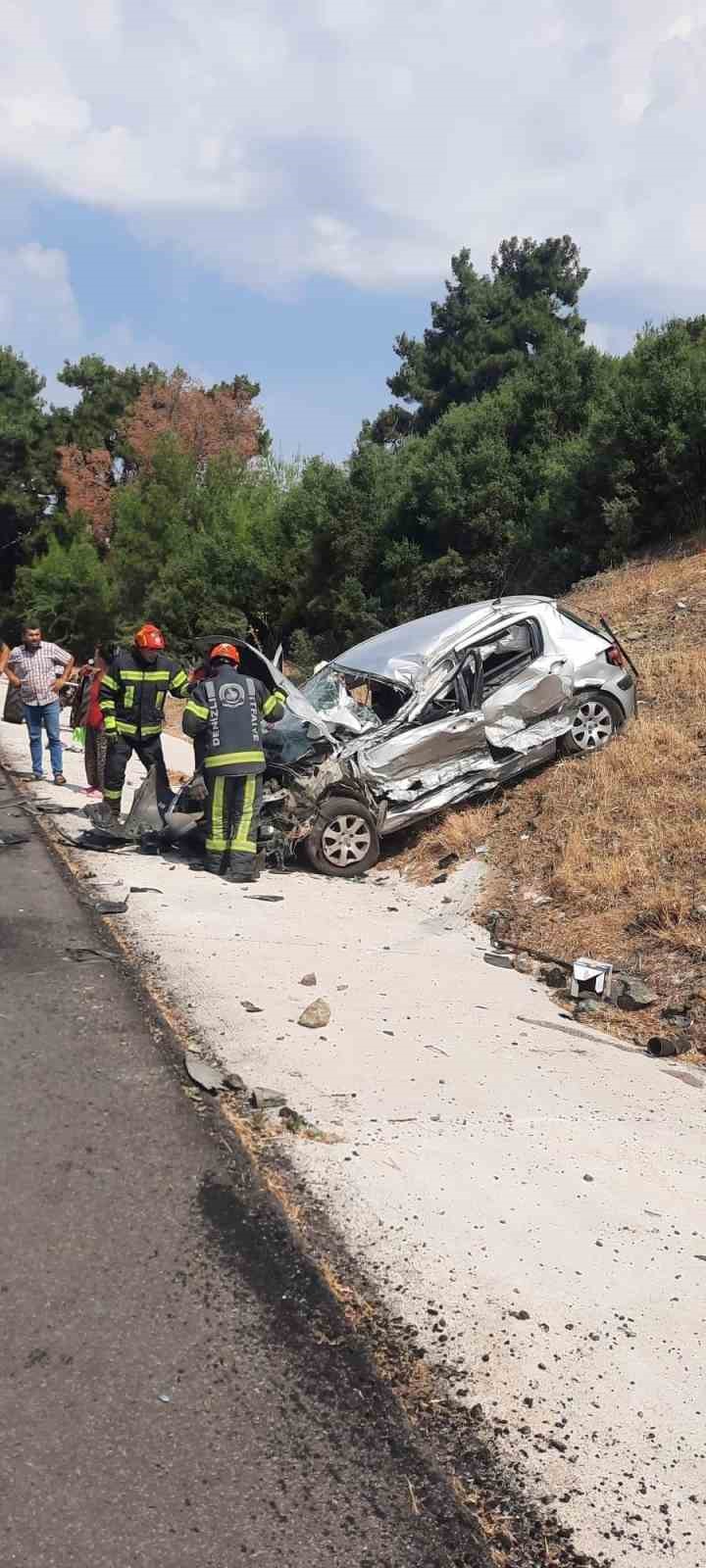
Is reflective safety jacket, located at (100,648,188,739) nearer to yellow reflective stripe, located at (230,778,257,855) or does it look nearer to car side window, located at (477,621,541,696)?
yellow reflective stripe, located at (230,778,257,855)

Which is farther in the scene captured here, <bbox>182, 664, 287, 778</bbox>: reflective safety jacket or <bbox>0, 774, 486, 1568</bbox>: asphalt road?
<bbox>182, 664, 287, 778</bbox>: reflective safety jacket

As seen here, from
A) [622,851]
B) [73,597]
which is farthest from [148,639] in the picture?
[73,597]

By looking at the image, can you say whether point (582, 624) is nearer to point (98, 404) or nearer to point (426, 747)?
point (426, 747)

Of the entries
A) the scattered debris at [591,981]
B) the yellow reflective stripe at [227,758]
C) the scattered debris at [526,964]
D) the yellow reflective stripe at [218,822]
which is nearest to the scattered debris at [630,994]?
the scattered debris at [591,981]

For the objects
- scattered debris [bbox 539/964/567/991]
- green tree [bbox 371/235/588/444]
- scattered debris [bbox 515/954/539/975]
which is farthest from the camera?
green tree [bbox 371/235/588/444]

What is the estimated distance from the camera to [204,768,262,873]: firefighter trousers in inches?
344

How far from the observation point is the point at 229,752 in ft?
28.2

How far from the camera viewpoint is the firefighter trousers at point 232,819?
873 centimetres

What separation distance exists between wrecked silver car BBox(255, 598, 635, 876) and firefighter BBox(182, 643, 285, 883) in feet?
1.30

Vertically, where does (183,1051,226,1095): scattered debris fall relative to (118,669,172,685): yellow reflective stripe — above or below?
below

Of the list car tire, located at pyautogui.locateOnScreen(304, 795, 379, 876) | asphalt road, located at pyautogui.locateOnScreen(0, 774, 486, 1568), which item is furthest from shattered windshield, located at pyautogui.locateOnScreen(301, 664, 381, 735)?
asphalt road, located at pyautogui.locateOnScreen(0, 774, 486, 1568)

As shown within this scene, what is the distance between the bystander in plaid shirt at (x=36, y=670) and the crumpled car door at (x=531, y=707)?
5315 millimetres

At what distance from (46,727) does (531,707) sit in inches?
224

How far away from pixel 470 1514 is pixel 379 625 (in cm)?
2446
